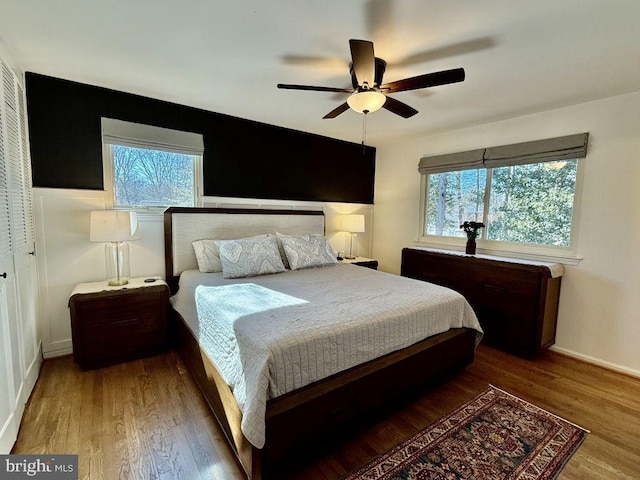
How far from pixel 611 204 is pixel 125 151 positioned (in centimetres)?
466

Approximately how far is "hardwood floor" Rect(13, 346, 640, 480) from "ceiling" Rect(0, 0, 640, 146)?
2.47 meters

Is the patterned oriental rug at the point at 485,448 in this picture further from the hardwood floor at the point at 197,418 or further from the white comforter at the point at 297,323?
the white comforter at the point at 297,323

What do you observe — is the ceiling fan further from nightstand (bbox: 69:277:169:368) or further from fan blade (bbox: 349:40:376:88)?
nightstand (bbox: 69:277:169:368)

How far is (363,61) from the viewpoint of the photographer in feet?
5.75

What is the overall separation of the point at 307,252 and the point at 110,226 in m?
1.86

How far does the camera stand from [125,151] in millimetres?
2928

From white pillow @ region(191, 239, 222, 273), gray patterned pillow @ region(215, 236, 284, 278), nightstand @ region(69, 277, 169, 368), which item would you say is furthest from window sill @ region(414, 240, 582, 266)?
nightstand @ region(69, 277, 169, 368)

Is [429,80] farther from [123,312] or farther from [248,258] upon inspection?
[123,312]

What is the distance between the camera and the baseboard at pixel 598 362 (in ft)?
8.67

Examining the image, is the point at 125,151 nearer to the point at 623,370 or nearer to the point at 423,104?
the point at 423,104

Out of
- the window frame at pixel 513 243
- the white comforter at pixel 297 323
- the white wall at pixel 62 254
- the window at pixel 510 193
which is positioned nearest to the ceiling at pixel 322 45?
the window at pixel 510 193

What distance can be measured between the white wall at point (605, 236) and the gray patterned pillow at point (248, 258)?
297 centimetres

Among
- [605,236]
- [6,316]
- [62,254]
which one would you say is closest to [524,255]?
[605,236]

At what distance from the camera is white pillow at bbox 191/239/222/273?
298 cm
